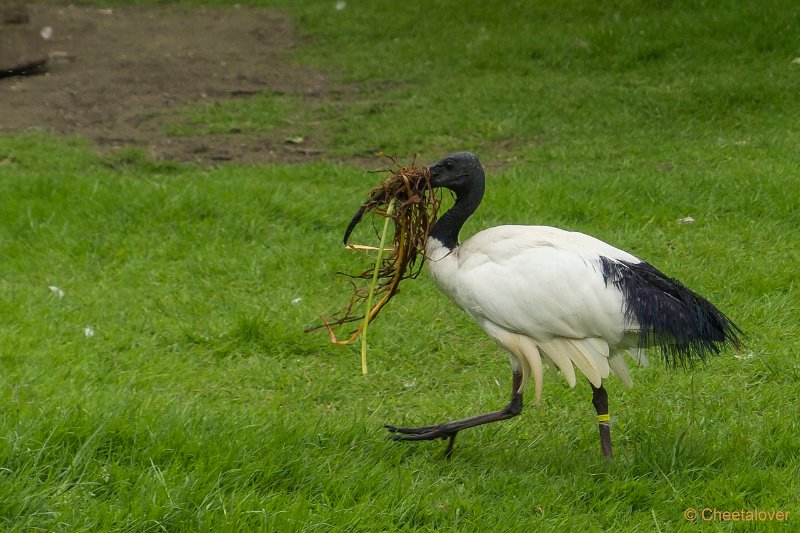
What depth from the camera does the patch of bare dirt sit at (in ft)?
30.8

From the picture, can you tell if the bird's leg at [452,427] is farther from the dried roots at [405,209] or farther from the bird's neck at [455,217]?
the bird's neck at [455,217]

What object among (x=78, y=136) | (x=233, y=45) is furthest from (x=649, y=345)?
(x=233, y=45)

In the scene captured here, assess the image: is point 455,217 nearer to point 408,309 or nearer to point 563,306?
point 563,306

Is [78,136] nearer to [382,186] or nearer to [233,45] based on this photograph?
[233,45]

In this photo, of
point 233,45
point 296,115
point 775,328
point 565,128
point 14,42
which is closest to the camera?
point 775,328

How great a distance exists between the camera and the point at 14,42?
37.9 feet

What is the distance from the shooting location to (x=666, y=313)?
392cm

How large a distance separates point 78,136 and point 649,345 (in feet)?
22.1

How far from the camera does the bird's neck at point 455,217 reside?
13.9ft

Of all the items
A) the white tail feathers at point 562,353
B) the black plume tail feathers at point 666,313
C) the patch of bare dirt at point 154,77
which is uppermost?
the black plume tail feathers at point 666,313

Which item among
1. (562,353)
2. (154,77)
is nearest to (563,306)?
(562,353)

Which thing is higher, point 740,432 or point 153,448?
point 153,448

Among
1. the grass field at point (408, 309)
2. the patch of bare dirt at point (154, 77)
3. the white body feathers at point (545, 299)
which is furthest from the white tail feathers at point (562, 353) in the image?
the patch of bare dirt at point (154, 77)

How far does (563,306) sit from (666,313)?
38 centimetres
